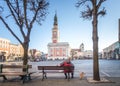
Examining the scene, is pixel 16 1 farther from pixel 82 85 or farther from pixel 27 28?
pixel 82 85

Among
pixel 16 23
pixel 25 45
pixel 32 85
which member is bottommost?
pixel 32 85

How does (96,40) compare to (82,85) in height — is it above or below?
above

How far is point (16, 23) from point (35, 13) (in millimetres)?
1353

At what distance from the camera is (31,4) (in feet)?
59.9

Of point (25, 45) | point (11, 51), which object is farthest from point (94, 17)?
point (11, 51)

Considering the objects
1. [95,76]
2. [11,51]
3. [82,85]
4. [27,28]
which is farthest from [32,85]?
[11,51]

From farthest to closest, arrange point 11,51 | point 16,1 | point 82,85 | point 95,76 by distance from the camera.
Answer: point 11,51
point 16,1
point 95,76
point 82,85

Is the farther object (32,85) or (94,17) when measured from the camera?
(94,17)

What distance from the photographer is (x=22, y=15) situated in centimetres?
1878

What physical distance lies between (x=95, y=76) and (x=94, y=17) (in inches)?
135

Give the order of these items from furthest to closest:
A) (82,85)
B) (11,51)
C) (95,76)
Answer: (11,51) < (95,76) < (82,85)

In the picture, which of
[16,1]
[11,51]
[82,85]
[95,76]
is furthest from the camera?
[11,51]

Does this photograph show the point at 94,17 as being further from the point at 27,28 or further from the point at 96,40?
the point at 27,28

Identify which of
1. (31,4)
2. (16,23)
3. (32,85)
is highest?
(31,4)
